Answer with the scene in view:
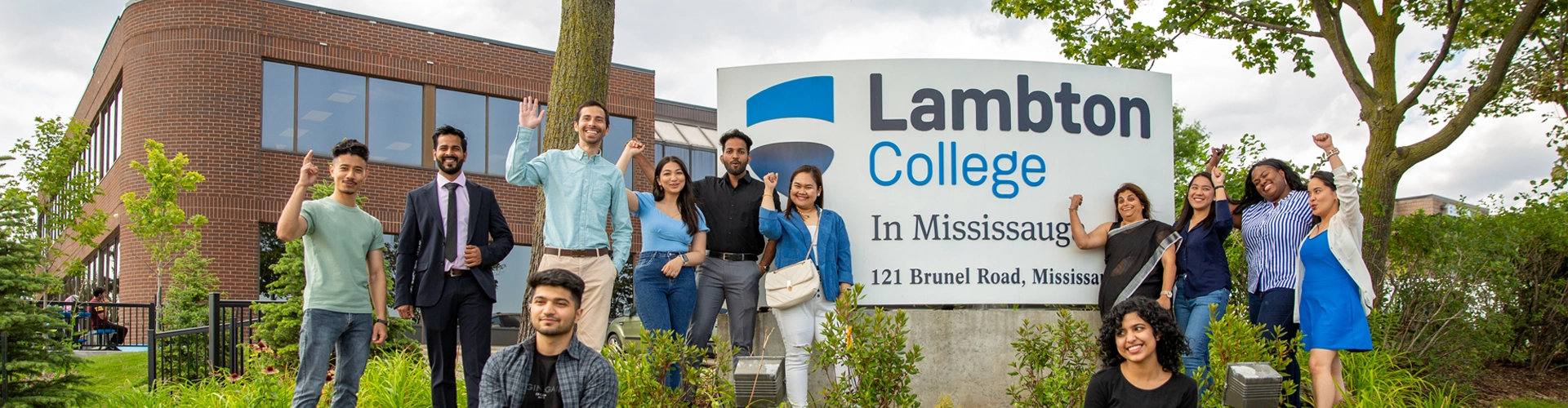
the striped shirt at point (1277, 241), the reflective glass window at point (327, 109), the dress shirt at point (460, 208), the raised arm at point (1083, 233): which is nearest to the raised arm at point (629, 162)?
the dress shirt at point (460, 208)

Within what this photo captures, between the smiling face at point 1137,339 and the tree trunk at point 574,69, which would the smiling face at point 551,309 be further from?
the tree trunk at point 574,69

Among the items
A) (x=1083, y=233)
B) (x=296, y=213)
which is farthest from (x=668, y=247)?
(x=1083, y=233)

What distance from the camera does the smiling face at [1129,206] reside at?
6.12m

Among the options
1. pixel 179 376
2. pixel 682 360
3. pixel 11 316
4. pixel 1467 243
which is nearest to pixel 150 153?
pixel 179 376

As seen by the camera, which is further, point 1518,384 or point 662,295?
point 1518,384

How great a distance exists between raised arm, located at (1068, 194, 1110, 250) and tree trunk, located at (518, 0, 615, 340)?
305 cm

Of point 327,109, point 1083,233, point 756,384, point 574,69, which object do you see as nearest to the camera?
point 756,384

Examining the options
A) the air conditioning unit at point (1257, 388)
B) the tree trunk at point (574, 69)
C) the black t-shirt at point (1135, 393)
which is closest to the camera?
the black t-shirt at point (1135, 393)

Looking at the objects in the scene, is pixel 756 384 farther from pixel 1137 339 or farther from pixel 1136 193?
pixel 1136 193

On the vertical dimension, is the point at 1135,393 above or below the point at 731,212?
below

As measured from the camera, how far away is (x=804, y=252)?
5.60m

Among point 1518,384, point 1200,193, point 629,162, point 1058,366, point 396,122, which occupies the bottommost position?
point 1518,384

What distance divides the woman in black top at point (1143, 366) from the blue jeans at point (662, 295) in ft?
7.27

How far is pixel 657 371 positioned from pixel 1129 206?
3.16 m
